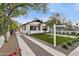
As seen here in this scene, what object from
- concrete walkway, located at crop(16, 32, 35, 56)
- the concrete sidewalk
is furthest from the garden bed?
the concrete sidewalk

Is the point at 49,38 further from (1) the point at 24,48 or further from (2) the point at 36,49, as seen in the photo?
(1) the point at 24,48

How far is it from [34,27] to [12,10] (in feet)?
1.36

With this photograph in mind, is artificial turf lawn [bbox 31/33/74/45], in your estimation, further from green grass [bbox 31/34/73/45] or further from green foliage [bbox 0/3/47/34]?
green foliage [bbox 0/3/47/34]

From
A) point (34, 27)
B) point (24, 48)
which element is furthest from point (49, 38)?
point (24, 48)

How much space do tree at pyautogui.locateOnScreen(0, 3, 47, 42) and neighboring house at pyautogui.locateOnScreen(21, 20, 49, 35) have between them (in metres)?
0.19

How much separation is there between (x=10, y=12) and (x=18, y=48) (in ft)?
1.81

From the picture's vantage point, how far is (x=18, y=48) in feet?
11.3

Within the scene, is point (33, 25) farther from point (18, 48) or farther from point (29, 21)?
point (18, 48)

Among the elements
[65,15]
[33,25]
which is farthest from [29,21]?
[65,15]

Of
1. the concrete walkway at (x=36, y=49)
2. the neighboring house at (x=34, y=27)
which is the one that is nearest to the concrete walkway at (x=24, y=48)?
the concrete walkway at (x=36, y=49)

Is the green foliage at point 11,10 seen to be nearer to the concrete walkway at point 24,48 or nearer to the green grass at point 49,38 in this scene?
the concrete walkway at point 24,48

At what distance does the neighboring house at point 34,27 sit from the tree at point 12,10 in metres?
0.19

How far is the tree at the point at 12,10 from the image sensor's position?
3441 millimetres

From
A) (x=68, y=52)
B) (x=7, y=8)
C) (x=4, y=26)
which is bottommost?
(x=68, y=52)
